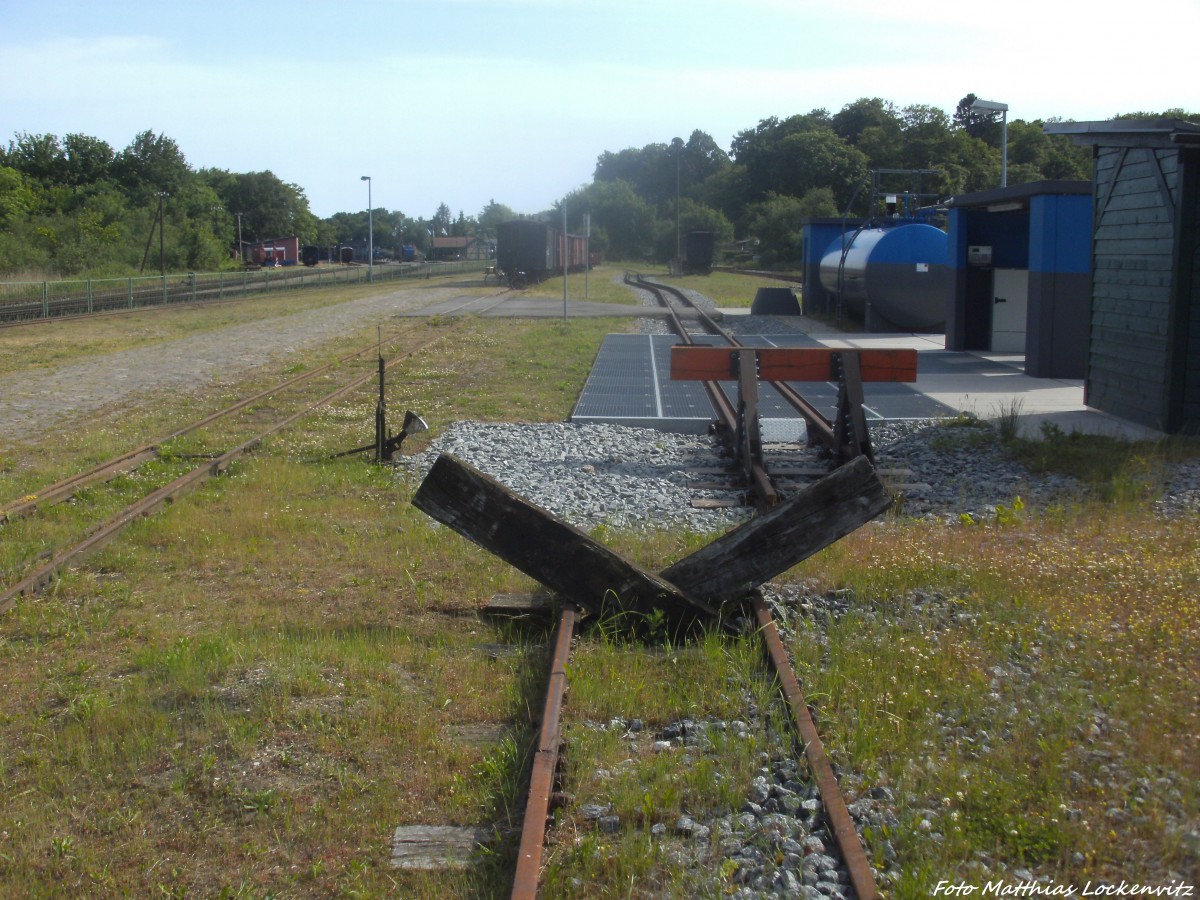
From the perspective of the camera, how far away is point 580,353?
22547 mm

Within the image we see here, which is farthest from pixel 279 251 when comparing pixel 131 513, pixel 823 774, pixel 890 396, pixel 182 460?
pixel 823 774

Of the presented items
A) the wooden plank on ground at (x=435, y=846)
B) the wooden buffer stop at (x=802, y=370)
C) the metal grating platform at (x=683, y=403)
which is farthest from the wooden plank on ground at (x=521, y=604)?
the metal grating platform at (x=683, y=403)

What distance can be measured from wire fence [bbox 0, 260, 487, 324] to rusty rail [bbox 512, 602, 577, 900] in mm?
30131

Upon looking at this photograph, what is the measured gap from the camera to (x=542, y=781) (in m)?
4.17

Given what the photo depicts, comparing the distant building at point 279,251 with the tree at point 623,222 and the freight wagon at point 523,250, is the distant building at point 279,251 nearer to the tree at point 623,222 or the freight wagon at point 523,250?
the tree at point 623,222

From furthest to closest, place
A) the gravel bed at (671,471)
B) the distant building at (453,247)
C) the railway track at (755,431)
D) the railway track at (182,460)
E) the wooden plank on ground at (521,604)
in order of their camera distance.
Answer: the distant building at (453,247) → the railway track at (755,431) → the gravel bed at (671,471) → the railway track at (182,460) → the wooden plank on ground at (521,604)

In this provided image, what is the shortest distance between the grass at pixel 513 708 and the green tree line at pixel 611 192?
2106 centimetres

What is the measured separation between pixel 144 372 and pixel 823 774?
1811cm

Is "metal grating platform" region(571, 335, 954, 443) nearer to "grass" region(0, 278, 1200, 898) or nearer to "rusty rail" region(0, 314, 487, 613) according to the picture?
"rusty rail" region(0, 314, 487, 613)

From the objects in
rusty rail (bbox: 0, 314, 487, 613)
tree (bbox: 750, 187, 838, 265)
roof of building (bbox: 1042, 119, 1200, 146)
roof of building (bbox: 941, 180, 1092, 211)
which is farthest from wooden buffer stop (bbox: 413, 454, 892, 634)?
tree (bbox: 750, 187, 838, 265)

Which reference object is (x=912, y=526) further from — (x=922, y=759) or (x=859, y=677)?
(x=922, y=759)

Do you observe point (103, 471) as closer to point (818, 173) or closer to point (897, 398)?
point (897, 398)

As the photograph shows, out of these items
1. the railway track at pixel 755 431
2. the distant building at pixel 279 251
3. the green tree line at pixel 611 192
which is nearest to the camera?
the railway track at pixel 755 431

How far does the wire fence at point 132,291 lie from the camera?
33.1m
